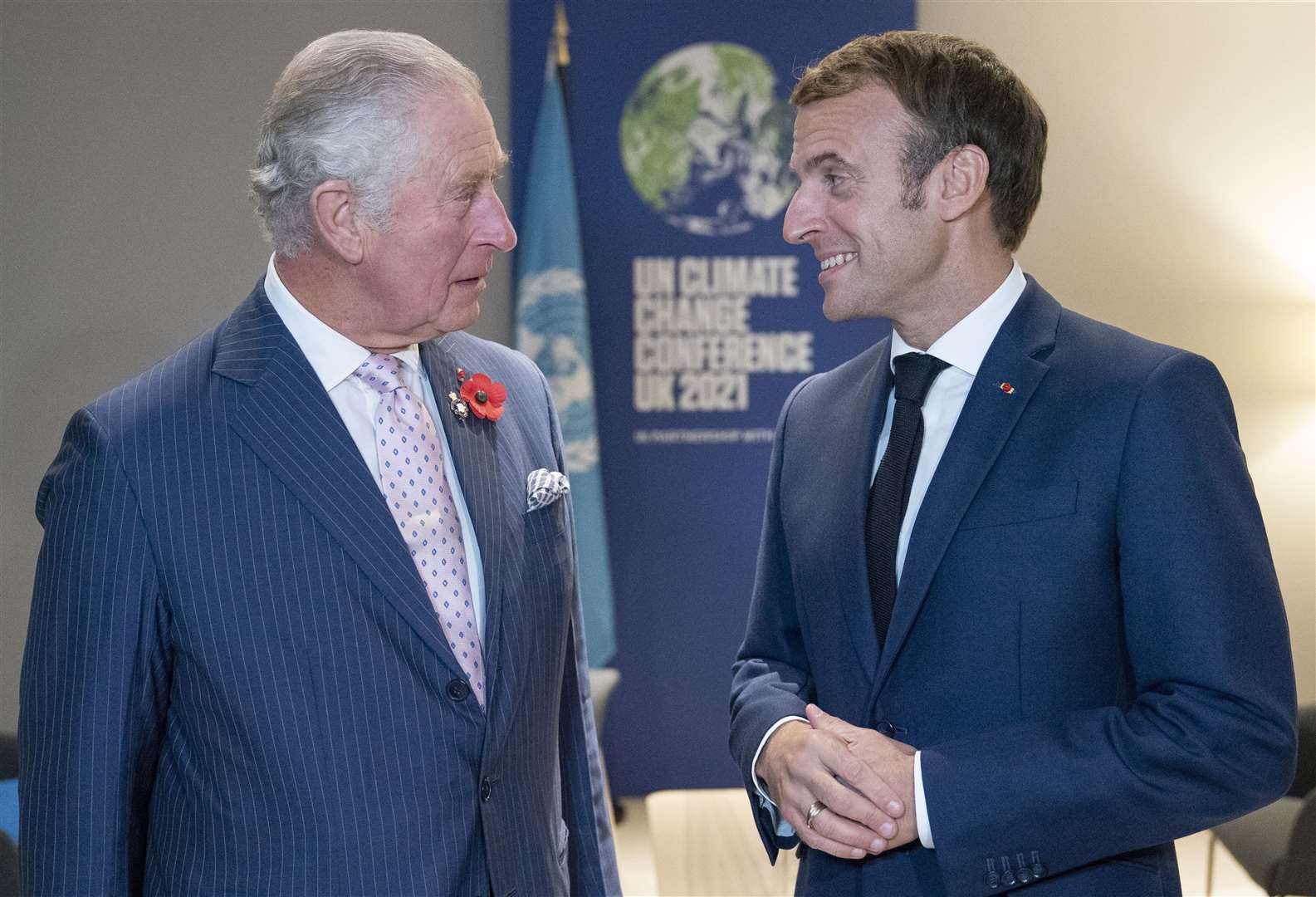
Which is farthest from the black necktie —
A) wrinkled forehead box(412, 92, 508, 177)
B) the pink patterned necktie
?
wrinkled forehead box(412, 92, 508, 177)

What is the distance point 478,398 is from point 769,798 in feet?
2.51

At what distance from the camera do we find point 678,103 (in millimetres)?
5336

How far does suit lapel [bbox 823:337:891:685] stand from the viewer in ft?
6.01

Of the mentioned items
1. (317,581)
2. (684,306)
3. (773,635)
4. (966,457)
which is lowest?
(773,635)

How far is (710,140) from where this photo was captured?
17.6 feet

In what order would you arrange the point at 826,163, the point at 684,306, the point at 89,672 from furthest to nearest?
the point at 684,306 → the point at 826,163 → the point at 89,672

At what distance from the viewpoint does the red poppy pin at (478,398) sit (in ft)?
6.38

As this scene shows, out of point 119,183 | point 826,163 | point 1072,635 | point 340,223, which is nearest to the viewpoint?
point 1072,635

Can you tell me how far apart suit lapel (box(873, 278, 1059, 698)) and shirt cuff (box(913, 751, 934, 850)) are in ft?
0.48

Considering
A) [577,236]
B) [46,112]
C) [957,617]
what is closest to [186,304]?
[46,112]

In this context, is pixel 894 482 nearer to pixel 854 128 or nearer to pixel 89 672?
pixel 854 128

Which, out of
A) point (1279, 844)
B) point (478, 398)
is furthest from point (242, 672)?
point (1279, 844)

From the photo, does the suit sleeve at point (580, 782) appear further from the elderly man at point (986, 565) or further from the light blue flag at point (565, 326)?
the light blue flag at point (565, 326)

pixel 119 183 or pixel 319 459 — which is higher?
pixel 119 183
